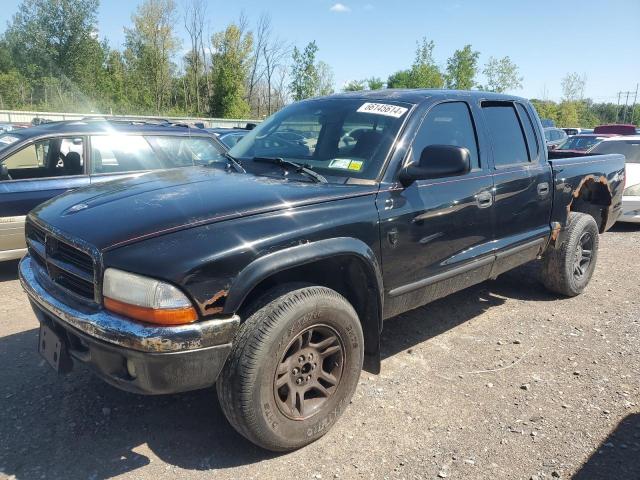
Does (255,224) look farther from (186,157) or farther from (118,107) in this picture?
(118,107)

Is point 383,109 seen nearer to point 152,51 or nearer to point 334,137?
point 334,137

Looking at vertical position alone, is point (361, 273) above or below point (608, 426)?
above

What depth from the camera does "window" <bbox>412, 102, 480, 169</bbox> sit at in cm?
332

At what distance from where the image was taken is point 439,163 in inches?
115

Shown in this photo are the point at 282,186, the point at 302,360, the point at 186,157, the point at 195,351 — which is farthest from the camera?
the point at 186,157

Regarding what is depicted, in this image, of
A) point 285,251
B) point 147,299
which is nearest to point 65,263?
point 147,299

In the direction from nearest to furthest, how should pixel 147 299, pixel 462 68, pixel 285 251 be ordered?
pixel 147 299 → pixel 285 251 → pixel 462 68

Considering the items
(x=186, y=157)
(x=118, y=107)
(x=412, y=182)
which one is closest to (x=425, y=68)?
(x=118, y=107)

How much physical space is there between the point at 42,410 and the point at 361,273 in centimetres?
203

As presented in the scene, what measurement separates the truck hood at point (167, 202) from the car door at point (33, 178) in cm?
265

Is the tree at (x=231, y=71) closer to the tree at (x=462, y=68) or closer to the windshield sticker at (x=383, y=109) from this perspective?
the tree at (x=462, y=68)

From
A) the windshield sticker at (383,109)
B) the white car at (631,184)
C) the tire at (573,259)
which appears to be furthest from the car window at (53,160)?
the white car at (631,184)

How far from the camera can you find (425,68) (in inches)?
1619

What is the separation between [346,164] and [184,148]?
3.72 meters
